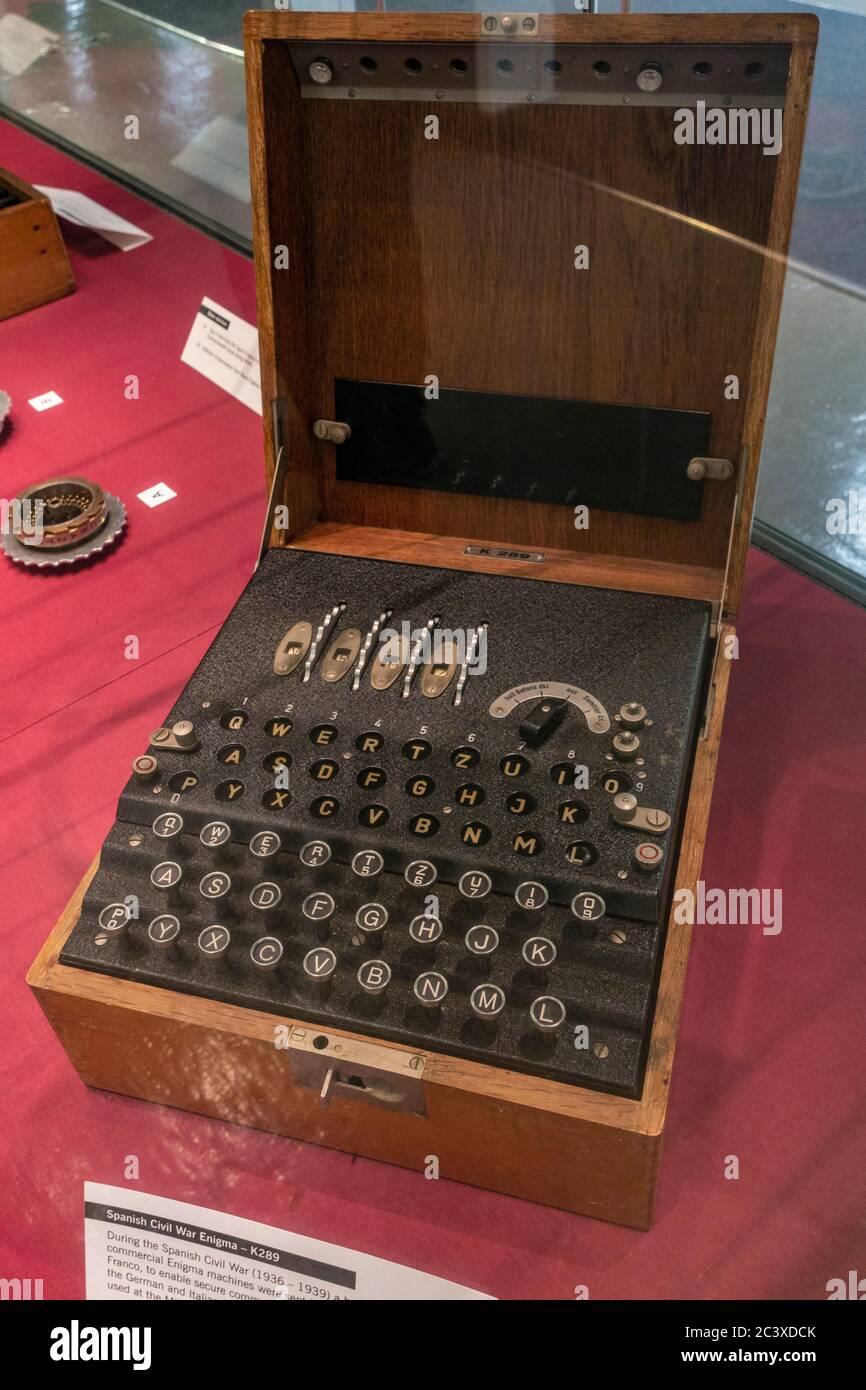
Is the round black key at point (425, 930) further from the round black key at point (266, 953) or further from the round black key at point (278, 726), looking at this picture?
the round black key at point (278, 726)

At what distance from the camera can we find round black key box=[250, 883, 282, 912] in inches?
47.8

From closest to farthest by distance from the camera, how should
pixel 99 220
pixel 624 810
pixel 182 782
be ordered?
pixel 624 810 → pixel 182 782 → pixel 99 220

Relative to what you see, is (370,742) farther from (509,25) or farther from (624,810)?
(509,25)

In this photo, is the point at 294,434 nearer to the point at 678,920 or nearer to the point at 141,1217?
the point at 678,920

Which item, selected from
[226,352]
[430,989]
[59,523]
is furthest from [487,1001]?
[226,352]

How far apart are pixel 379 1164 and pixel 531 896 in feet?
1.19

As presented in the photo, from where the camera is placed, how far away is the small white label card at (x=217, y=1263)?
3.92ft

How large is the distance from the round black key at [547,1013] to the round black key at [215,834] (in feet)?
1.22

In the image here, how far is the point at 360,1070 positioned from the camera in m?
1.13

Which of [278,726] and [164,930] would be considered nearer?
[164,930]

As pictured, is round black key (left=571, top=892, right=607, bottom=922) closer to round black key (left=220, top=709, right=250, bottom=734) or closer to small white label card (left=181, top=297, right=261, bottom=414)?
round black key (left=220, top=709, right=250, bottom=734)
